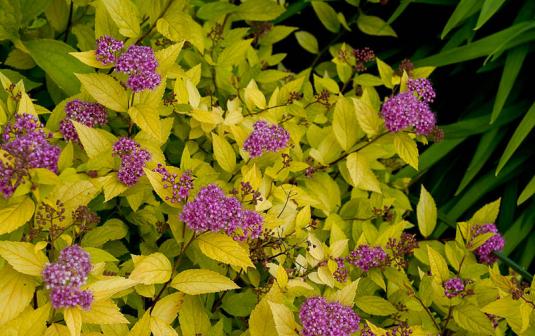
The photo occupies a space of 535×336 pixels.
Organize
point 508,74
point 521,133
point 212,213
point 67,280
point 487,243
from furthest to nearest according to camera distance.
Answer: point 508,74 < point 521,133 < point 487,243 < point 212,213 < point 67,280

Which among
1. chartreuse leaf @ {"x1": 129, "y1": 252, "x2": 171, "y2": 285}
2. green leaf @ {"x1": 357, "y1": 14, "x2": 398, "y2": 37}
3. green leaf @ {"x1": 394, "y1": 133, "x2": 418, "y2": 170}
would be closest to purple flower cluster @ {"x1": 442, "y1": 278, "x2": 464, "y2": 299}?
green leaf @ {"x1": 394, "y1": 133, "x2": 418, "y2": 170}

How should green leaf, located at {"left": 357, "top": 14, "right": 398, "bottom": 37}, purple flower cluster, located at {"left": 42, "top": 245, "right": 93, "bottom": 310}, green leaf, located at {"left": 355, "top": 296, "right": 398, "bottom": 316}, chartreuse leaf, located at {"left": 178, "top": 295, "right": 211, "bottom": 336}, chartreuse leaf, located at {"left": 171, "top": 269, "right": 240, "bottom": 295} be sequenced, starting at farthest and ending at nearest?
green leaf, located at {"left": 357, "top": 14, "right": 398, "bottom": 37}, green leaf, located at {"left": 355, "top": 296, "right": 398, "bottom": 316}, chartreuse leaf, located at {"left": 178, "top": 295, "right": 211, "bottom": 336}, chartreuse leaf, located at {"left": 171, "top": 269, "right": 240, "bottom": 295}, purple flower cluster, located at {"left": 42, "top": 245, "right": 93, "bottom": 310}

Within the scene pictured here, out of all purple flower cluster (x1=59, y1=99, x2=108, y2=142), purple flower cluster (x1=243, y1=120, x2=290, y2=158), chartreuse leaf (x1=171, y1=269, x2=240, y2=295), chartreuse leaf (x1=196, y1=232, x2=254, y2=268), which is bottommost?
chartreuse leaf (x1=171, y1=269, x2=240, y2=295)

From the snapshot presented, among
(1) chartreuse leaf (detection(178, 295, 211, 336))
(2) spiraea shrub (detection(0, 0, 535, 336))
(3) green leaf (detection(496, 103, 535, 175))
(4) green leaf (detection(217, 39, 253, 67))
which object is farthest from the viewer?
(3) green leaf (detection(496, 103, 535, 175))

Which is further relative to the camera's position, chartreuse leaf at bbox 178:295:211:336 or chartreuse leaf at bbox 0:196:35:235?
chartreuse leaf at bbox 178:295:211:336

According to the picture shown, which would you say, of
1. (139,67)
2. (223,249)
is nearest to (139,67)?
(139,67)

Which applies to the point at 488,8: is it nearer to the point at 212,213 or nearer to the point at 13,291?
the point at 212,213

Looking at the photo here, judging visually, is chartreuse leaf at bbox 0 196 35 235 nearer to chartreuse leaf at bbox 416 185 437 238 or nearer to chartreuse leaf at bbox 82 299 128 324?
chartreuse leaf at bbox 82 299 128 324
